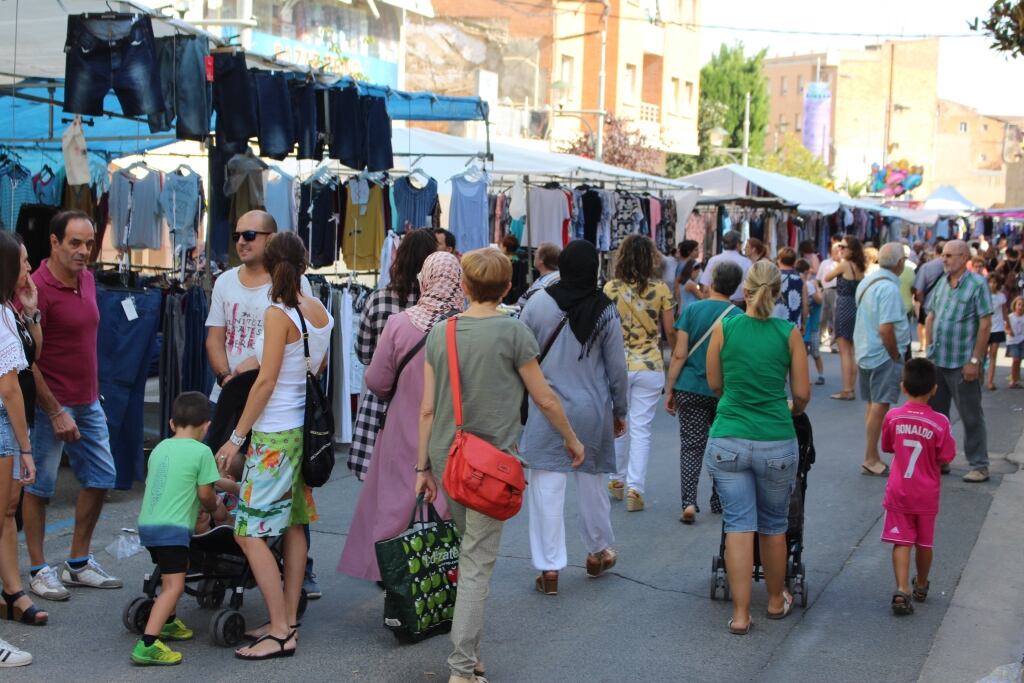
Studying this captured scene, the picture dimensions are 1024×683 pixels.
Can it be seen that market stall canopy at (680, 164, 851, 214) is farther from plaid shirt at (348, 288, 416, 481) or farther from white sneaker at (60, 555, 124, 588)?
white sneaker at (60, 555, 124, 588)

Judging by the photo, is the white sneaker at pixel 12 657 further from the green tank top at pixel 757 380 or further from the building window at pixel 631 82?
the building window at pixel 631 82

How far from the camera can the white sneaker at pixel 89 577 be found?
6.41 m

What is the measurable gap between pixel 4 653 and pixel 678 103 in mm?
44204

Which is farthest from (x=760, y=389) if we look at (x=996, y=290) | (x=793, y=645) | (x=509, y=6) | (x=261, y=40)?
(x=509, y=6)

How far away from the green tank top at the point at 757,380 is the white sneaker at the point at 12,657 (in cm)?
339

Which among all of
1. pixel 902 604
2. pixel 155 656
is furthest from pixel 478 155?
pixel 155 656

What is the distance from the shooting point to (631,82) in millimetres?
43500

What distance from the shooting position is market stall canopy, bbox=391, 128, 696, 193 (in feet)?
45.7

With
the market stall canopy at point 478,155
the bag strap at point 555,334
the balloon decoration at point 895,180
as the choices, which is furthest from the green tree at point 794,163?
the bag strap at point 555,334

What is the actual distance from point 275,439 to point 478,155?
807cm

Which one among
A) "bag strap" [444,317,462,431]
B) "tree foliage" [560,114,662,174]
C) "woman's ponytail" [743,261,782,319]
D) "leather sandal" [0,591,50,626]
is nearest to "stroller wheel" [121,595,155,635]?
"leather sandal" [0,591,50,626]

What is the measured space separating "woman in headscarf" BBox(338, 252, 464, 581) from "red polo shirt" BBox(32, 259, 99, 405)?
165cm

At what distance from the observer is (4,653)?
520 cm

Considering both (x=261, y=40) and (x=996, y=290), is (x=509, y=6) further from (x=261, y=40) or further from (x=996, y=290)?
(x=996, y=290)
